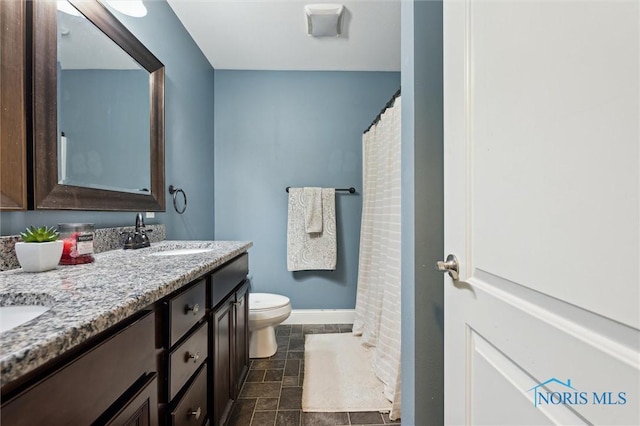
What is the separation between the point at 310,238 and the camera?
257 centimetres

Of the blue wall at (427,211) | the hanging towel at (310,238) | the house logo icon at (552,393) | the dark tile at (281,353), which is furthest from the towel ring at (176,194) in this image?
the house logo icon at (552,393)

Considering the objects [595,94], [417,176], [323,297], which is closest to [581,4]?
[595,94]

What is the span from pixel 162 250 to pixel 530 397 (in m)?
1.56

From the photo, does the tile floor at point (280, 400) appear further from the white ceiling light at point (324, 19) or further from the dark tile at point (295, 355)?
the white ceiling light at point (324, 19)

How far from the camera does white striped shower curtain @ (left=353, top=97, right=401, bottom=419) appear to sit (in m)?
1.57

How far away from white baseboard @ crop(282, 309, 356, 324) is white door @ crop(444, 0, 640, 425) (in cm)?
193

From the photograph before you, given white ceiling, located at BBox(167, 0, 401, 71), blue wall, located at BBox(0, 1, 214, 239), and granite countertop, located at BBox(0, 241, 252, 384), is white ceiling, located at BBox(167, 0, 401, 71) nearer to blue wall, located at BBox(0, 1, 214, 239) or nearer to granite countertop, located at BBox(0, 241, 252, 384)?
blue wall, located at BBox(0, 1, 214, 239)

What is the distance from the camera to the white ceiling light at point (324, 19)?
71.7 inches

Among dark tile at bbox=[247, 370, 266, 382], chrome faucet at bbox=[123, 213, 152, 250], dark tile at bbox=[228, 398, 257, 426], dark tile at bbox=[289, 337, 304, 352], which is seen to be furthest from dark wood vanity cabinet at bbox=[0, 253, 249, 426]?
dark tile at bbox=[289, 337, 304, 352]

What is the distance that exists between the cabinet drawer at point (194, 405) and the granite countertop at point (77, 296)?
38cm

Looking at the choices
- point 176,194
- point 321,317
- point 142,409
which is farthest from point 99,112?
point 321,317

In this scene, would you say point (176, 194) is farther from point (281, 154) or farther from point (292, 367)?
point (292, 367)

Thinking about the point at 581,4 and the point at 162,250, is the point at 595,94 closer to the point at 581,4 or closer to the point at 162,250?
the point at 581,4

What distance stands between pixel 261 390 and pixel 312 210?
1.42m
